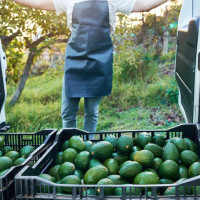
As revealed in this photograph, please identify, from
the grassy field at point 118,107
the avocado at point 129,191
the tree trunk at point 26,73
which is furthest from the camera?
the tree trunk at point 26,73

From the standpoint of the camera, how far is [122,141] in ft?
6.12

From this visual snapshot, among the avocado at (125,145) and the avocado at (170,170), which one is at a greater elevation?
the avocado at (125,145)

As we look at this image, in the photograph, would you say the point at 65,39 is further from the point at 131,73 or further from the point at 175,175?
the point at 175,175

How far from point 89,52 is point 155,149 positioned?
55.2 inches

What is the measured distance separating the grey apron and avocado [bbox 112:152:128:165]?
4.29 feet

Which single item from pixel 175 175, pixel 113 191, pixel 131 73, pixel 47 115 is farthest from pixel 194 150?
pixel 131 73

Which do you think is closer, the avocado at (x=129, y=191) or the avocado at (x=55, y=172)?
the avocado at (x=129, y=191)

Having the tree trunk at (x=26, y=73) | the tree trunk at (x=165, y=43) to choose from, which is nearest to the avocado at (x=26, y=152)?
the tree trunk at (x=26, y=73)

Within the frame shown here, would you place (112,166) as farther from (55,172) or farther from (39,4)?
(39,4)

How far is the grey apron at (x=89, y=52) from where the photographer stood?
2.95 meters

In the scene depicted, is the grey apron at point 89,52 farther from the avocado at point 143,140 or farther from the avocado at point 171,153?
the avocado at point 171,153

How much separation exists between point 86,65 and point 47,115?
2021mm

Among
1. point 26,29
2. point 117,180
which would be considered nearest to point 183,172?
point 117,180

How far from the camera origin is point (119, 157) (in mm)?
1848
